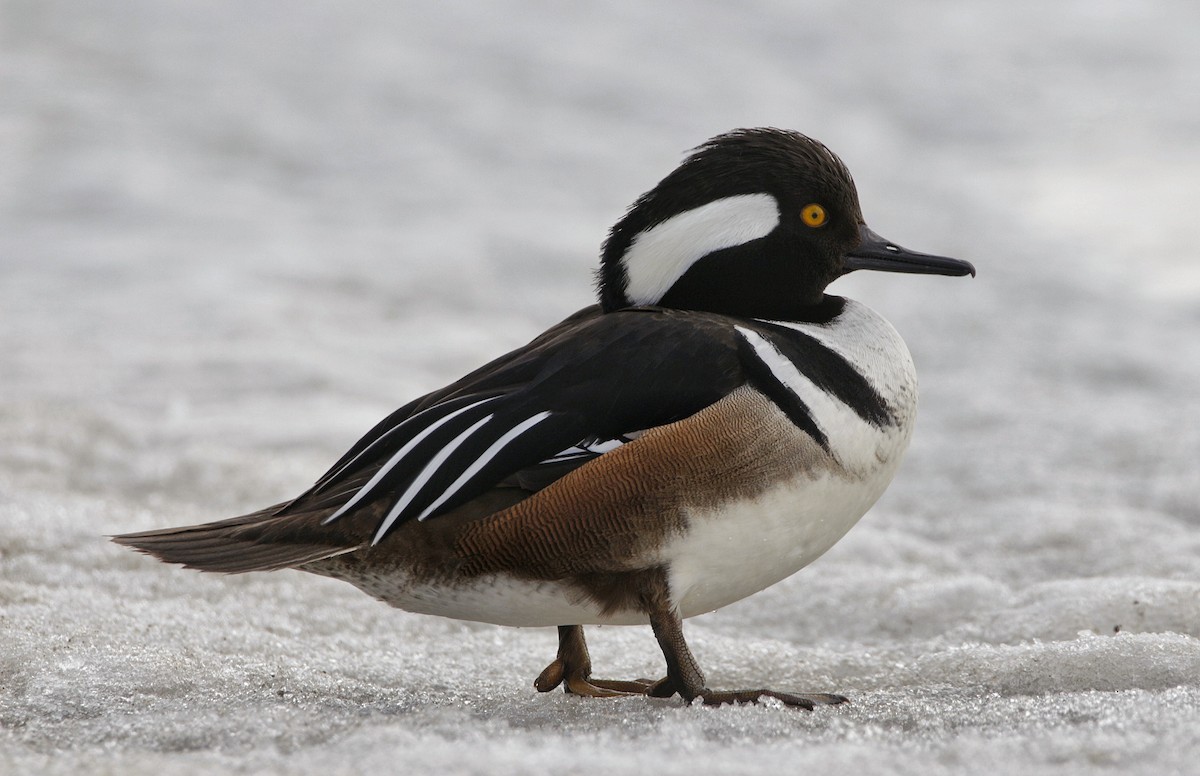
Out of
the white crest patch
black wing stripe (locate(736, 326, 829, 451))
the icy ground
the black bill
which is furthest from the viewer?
the black bill

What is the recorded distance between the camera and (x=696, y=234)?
11.6 feet

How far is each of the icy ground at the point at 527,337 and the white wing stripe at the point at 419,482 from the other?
435 millimetres

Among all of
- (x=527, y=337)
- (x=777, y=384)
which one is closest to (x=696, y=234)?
(x=777, y=384)

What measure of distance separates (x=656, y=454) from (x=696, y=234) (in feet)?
2.21

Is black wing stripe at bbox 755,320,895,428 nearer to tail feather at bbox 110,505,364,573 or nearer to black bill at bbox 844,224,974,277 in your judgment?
black bill at bbox 844,224,974,277

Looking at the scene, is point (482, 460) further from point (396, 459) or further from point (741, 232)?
point (741, 232)

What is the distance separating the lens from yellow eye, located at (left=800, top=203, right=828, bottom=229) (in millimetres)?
3635

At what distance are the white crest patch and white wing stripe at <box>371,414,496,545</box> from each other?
648 mm

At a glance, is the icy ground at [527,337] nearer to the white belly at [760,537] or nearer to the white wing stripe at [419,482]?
the white belly at [760,537]

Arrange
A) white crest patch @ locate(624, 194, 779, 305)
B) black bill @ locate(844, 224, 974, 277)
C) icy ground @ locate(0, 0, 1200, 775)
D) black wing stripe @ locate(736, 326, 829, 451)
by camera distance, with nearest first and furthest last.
→ icy ground @ locate(0, 0, 1200, 775) < black wing stripe @ locate(736, 326, 829, 451) < white crest patch @ locate(624, 194, 779, 305) < black bill @ locate(844, 224, 974, 277)

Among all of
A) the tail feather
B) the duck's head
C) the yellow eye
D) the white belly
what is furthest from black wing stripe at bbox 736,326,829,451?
the tail feather

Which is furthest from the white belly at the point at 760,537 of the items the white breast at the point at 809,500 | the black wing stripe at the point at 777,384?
the black wing stripe at the point at 777,384

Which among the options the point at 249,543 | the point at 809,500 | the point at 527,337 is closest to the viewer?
the point at 809,500

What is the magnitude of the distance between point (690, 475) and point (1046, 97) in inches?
402
